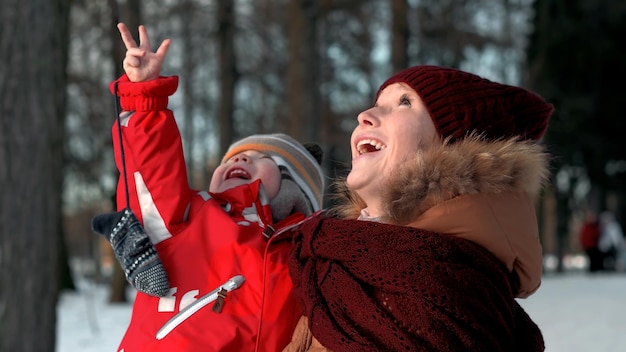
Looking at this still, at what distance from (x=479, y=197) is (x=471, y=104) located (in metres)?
0.30

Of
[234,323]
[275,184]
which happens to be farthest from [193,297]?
[275,184]

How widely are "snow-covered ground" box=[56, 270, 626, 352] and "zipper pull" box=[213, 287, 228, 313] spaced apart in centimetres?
558

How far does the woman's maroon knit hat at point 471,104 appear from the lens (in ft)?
Result: 6.97

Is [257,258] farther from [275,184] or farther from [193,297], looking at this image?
[275,184]

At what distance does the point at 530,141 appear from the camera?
2.19 m

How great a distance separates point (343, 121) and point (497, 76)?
4719mm

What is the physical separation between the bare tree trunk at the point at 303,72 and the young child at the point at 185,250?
253 inches

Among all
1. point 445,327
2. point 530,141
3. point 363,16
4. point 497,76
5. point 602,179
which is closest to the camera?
point 445,327

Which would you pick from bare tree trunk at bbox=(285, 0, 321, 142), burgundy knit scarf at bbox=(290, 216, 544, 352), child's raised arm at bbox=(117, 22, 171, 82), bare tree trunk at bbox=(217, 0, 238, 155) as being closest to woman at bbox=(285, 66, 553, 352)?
burgundy knit scarf at bbox=(290, 216, 544, 352)

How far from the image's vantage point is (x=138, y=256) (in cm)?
229

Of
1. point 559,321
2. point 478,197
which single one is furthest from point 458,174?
point 559,321

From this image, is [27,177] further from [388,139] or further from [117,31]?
[117,31]

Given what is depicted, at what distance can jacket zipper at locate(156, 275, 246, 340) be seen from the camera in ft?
7.44

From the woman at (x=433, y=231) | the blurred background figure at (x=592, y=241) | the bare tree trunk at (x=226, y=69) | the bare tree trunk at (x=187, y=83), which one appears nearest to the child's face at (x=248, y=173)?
the woman at (x=433, y=231)
